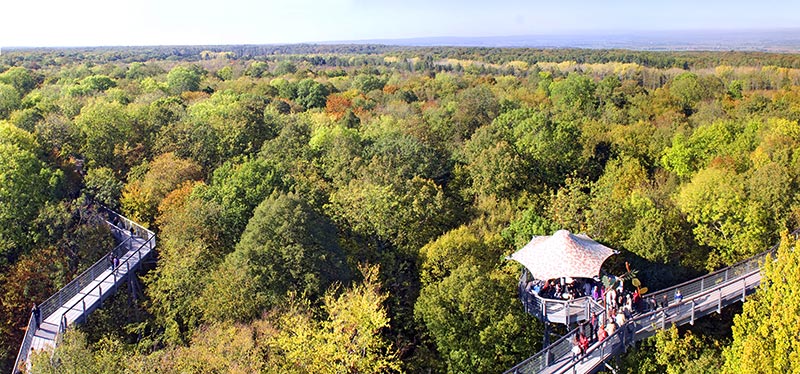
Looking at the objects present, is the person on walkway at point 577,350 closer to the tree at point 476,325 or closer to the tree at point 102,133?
the tree at point 476,325

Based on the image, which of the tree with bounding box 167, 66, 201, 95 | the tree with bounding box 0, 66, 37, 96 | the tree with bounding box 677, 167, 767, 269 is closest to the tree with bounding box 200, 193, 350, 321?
the tree with bounding box 677, 167, 767, 269

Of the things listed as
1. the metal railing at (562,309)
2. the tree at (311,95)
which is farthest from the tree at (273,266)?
the tree at (311,95)

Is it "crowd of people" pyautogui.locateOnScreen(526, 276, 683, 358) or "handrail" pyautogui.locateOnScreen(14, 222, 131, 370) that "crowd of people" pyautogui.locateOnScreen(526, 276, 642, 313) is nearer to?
"crowd of people" pyautogui.locateOnScreen(526, 276, 683, 358)

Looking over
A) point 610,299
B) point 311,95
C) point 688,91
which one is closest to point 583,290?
point 610,299

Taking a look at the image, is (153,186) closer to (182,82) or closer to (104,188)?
(104,188)

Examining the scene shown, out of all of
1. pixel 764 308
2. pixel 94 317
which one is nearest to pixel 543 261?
pixel 764 308
